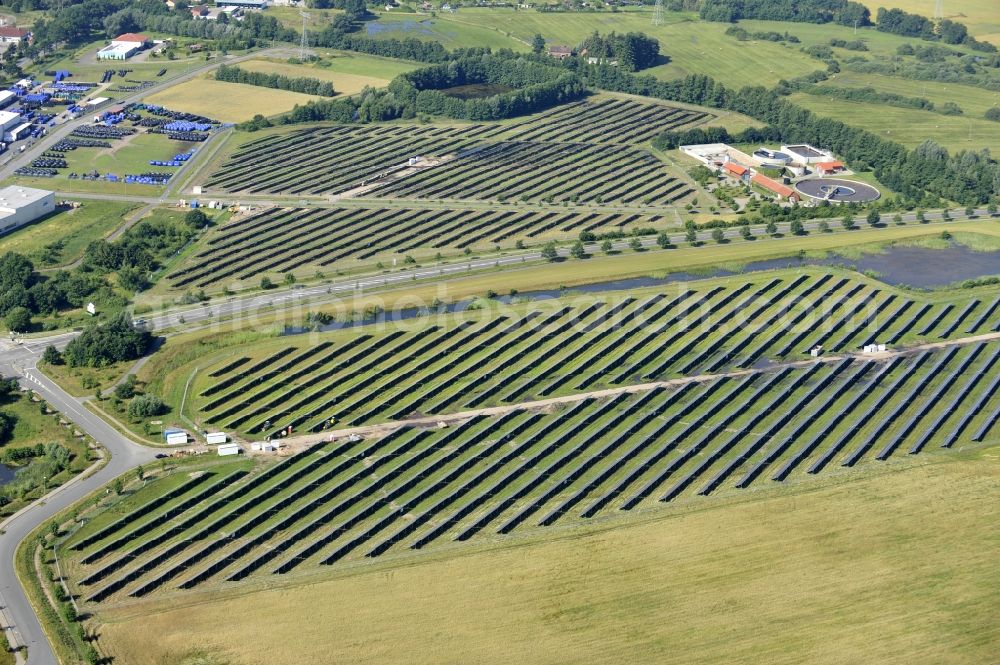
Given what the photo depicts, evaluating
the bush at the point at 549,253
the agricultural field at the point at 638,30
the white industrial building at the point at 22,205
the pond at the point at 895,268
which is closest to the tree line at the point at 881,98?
the agricultural field at the point at 638,30

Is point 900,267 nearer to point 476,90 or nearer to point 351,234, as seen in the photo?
point 351,234

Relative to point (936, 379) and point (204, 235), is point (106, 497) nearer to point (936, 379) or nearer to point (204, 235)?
→ point (204, 235)

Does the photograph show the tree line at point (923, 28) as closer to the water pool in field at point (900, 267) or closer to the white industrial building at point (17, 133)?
the water pool in field at point (900, 267)

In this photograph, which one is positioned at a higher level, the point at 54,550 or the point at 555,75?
the point at 555,75

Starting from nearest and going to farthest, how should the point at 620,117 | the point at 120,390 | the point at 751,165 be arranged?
the point at 120,390, the point at 751,165, the point at 620,117

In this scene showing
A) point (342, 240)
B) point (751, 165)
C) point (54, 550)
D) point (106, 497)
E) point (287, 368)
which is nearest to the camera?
point (54, 550)

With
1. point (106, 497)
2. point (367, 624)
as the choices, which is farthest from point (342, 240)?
point (367, 624)

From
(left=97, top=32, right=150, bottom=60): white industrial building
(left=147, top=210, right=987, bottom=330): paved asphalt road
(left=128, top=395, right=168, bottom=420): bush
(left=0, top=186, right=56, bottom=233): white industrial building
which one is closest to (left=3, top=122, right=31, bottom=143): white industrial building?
(left=0, top=186, right=56, bottom=233): white industrial building
